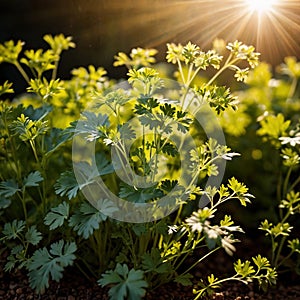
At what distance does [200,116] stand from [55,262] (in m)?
0.87

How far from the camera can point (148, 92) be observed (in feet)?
4.91

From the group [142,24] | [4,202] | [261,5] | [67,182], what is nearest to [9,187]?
[4,202]

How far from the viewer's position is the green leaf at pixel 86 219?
1374 mm

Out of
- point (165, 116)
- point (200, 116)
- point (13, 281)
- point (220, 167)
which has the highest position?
point (165, 116)

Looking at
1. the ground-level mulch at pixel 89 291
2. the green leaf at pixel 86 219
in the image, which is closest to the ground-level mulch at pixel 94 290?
the ground-level mulch at pixel 89 291

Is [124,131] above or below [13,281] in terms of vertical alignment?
above

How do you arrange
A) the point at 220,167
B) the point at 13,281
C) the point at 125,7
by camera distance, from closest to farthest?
1. the point at 13,281
2. the point at 220,167
3. the point at 125,7

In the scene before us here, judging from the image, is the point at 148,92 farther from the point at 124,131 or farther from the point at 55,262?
the point at 55,262

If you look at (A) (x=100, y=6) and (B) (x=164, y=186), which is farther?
(A) (x=100, y=6)

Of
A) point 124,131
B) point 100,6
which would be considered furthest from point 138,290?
point 100,6

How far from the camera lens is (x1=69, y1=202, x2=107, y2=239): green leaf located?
4.51ft

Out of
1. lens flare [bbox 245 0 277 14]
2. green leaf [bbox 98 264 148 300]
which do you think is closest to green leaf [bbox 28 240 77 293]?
green leaf [bbox 98 264 148 300]

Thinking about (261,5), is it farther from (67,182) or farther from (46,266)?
(46,266)

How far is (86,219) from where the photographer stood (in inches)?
56.1
